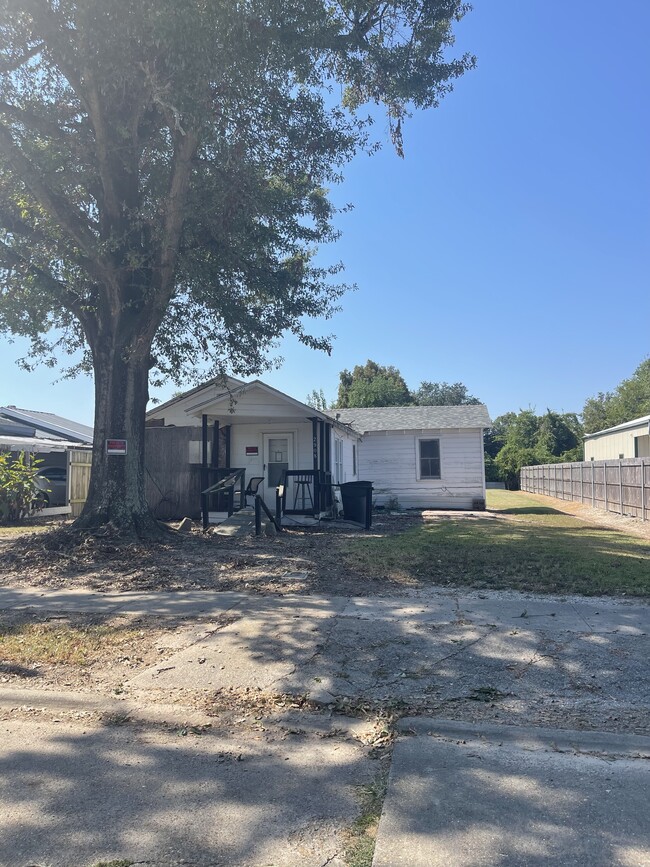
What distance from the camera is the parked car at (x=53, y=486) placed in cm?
1970

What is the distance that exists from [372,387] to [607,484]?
32.1 metres

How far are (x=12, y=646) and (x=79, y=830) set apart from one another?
3316 mm

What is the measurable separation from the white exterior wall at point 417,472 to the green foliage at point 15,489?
11.7 meters

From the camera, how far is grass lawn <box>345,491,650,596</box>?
8180 millimetres

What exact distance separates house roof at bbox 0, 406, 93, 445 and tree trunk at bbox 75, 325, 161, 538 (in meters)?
15.6

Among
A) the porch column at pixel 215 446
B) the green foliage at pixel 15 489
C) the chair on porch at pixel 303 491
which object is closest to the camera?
the green foliage at pixel 15 489

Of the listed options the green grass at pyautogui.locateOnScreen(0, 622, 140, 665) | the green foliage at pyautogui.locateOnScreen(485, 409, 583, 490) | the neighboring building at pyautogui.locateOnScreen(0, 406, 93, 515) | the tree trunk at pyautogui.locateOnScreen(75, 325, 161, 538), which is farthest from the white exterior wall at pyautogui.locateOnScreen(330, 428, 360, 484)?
the green foliage at pyautogui.locateOnScreen(485, 409, 583, 490)

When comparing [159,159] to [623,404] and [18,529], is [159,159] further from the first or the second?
[623,404]

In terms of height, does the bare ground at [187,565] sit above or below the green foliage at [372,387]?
below

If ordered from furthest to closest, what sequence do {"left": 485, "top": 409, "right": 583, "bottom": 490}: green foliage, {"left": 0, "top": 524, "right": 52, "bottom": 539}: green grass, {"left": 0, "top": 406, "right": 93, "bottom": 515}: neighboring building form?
1. {"left": 485, "top": 409, "right": 583, "bottom": 490}: green foliage
2. {"left": 0, "top": 406, "right": 93, "bottom": 515}: neighboring building
3. {"left": 0, "top": 524, "right": 52, "bottom": 539}: green grass

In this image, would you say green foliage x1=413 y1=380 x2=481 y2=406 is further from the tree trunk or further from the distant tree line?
the tree trunk

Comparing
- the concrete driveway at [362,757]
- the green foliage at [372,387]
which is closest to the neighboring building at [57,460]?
the concrete driveway at [362,757]

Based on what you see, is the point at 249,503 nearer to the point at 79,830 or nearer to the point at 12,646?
the point at 12,646

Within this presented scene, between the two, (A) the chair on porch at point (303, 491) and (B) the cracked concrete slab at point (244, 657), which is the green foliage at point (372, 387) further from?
(B) the cracked concrete slab at point (244, 657)
